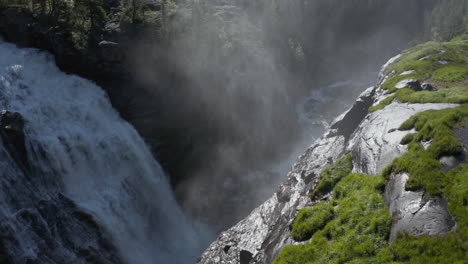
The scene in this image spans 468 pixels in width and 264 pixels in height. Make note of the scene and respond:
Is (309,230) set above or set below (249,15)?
below

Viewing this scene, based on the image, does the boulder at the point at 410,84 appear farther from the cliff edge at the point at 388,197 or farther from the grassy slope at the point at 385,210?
the grassy slope at the point at 385,210

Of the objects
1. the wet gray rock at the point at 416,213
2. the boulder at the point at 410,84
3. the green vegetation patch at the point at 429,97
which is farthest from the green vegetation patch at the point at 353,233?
the boulder at the point at 410,84

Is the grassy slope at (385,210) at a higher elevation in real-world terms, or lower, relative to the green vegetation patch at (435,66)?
lower

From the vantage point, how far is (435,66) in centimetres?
2605

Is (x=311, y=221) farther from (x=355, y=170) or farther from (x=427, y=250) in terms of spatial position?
(x=427, y=250)

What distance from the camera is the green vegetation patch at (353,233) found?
9.95m

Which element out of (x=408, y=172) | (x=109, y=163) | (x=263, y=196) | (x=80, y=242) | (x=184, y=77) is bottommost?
(x=263, y=196)

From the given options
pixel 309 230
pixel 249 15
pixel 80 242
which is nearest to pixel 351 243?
pixel 309 230

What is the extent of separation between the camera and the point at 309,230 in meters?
13.1

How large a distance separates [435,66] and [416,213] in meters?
21.6

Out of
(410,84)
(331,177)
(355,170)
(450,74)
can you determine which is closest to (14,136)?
(331,177)

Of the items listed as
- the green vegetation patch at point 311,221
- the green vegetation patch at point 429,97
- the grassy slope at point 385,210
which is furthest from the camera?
the green vegetation patch at point 429,97

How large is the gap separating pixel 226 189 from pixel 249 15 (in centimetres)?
4851

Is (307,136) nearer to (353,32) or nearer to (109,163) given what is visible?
(109,163)
